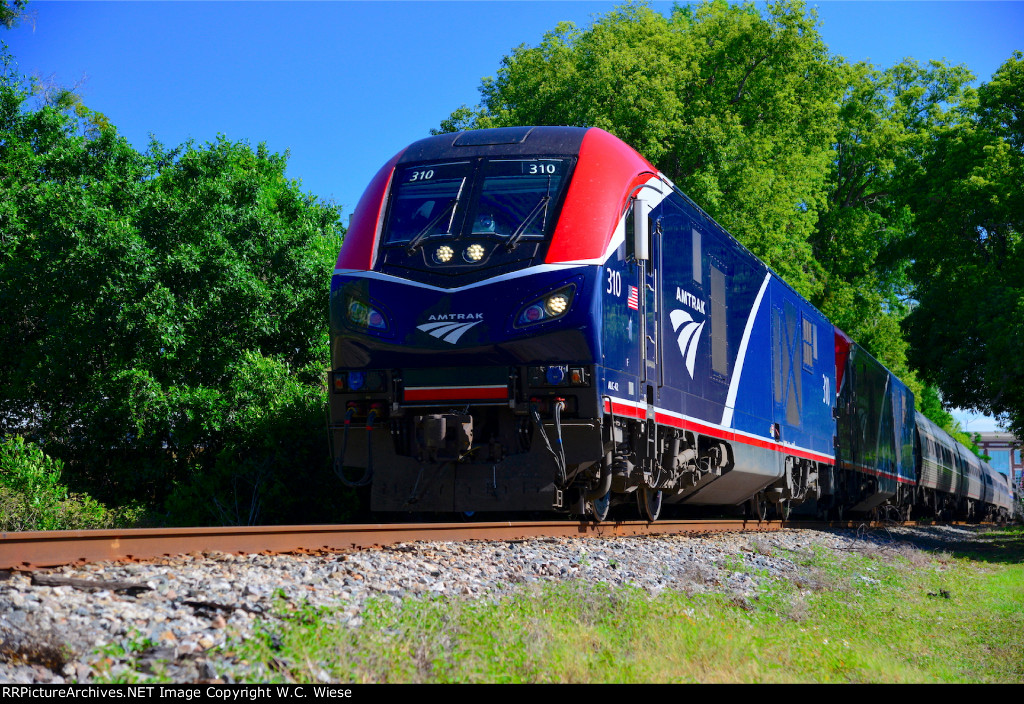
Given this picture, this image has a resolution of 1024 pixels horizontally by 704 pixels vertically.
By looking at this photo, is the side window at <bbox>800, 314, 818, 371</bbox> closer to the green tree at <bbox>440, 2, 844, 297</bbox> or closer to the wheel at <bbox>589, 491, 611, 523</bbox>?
the wheel at <bbox>589, 491, 611, 523</bbox>

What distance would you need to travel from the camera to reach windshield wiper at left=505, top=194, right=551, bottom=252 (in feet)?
26.9

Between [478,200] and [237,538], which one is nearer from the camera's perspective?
[237,538]

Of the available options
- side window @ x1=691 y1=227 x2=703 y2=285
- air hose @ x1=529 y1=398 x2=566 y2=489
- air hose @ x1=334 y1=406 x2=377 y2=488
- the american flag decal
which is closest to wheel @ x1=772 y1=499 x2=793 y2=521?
side window @ x1=691 y1=227 x2=703 y2=285

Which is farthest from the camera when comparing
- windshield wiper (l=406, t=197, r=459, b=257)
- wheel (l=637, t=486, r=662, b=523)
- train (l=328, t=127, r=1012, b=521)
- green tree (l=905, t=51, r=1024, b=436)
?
green tree (l=905, t=51, r=1024, b=436)

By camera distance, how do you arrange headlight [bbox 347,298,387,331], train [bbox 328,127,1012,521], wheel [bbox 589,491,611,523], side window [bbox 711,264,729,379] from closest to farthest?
train [bbox 328,127,1012,521] → headlight [bbox 347,298,387,331] → wheel [bbox 589,491,611,523] → side window [bbox 711,264,729,379]

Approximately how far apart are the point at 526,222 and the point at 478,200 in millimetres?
541

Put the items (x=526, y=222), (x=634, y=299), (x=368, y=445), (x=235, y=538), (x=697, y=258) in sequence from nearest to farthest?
(x=235, y=538) → (x=526, y=222) → (x=368, y=445) → (x=634, y=299) → (x=697, y=258)

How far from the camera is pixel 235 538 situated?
641 centimetres

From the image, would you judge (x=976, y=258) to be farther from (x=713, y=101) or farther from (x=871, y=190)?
(x=871, y=190)

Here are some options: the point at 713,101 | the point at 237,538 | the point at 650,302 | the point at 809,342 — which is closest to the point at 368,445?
the point at 237,538

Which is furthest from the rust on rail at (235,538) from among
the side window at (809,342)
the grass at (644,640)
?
the side window at (809,342)

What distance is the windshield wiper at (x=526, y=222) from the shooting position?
821 centimetres

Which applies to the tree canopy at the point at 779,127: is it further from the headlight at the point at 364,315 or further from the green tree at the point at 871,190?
the headlight at the point at 364,315

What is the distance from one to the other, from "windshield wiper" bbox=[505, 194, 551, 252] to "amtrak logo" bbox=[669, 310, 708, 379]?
6.58 feet
